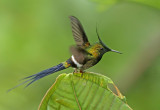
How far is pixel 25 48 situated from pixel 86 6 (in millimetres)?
785

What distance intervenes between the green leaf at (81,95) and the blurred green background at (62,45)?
175 centimetres

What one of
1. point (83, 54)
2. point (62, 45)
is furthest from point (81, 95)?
point (62, 45)

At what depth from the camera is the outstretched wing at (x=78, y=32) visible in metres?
1.89

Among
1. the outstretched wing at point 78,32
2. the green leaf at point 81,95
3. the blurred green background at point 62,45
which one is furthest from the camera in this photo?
the blurred green background at point 62,45

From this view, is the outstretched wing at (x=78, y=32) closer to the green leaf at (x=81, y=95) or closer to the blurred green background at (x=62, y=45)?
the green leaf at (x=81, y=95)

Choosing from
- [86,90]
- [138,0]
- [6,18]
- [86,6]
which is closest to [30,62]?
[6,18]

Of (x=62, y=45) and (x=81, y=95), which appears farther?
(x=62, y=45)

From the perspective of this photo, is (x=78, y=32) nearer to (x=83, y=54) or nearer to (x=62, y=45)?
(x=83, y=54)

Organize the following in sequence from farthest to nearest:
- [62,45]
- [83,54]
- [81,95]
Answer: [62,45], [83,54], [81,95]

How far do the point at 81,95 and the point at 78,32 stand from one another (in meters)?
0.53

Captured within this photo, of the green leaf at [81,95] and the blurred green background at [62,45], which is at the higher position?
the green leaf at [81,95]

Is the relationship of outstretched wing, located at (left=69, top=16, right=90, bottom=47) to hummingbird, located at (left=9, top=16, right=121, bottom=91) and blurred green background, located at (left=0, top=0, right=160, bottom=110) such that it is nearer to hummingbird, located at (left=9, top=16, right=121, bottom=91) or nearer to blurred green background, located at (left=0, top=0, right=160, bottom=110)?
hummingbird, located at (left=9, top=16, right=121, bottom=91)

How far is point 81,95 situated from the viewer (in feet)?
5.00

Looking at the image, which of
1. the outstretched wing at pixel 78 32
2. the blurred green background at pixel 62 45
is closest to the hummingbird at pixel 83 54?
the outstretched wing at pixel 78 32
